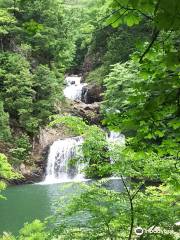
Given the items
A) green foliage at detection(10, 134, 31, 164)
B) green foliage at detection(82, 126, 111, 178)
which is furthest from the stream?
green foliage at detection(10, 134, 31, 164)

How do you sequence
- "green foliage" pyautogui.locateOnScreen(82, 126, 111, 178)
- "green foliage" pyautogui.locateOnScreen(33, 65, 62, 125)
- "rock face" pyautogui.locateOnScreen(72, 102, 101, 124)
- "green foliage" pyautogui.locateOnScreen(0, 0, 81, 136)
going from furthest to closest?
1. "rock face" pyautogui.locateOnScreen(72, 102, 101, 124)
2. "green foliage" pyautogui.locateOnScreen(33, 65, 62, 125)
3. "green foliage" pyautogui.locateOnScreen(0, 0, 81, 136)
4. "green foliage" pyautogui.locateOnScreen(82, 126, 111, 178)

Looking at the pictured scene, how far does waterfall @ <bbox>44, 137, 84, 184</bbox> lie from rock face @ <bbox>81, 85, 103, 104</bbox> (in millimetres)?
5279

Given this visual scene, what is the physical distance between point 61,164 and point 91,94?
7414mm

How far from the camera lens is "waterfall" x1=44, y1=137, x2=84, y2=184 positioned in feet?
71.5

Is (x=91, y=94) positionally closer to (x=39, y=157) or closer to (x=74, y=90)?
(x=74, y=90)

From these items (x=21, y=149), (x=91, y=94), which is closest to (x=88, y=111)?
(x=91, y=94)

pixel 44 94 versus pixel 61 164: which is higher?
pixel 44 94

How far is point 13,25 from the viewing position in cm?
2523

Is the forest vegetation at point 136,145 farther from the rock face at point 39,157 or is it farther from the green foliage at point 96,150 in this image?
the rock face at point 39,157

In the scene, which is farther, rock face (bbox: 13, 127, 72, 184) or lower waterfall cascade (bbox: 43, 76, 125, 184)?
lower waterfall cascade (bbox: 43, 76, 125, 184)

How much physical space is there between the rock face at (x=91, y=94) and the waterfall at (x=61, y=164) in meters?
5.28

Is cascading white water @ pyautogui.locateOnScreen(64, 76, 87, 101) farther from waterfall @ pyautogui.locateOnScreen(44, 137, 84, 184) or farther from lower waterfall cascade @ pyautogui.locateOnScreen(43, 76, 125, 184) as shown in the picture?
waterfall @ pyautogui.locateOnScreen(44, 137, 84, 184)

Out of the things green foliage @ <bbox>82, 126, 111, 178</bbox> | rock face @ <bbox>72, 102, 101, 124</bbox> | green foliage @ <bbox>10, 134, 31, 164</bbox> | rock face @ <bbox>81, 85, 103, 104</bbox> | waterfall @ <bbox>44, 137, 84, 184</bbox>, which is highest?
green foliage @ <bbox>82, 126, 111, 178</bbox>

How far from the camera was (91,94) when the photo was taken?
92.6 ft
